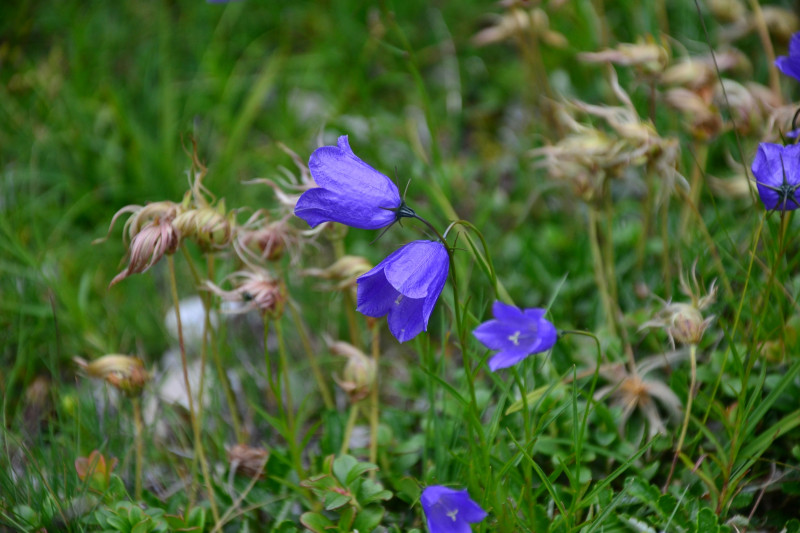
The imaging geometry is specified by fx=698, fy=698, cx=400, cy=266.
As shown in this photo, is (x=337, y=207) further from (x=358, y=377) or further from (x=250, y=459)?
(x=250, y=459)

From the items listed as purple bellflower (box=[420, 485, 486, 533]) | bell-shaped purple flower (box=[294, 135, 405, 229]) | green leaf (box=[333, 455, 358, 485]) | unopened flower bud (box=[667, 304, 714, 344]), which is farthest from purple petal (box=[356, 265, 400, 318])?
unopened flower bud (box=[667, 304, 714, 344])

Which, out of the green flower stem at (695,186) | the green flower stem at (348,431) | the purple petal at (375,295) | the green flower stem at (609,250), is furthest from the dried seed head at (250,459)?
the green flower stem at (695,186)

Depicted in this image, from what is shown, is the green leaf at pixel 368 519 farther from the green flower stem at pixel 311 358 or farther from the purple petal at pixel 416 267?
the purple petal at pixel 416 267

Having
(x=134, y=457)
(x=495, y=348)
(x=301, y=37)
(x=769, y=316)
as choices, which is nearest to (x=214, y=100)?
(x=301, y=37)

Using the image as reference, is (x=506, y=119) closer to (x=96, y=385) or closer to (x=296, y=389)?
(x=296, y=389)

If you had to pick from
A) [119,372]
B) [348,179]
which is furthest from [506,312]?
[119,372]
